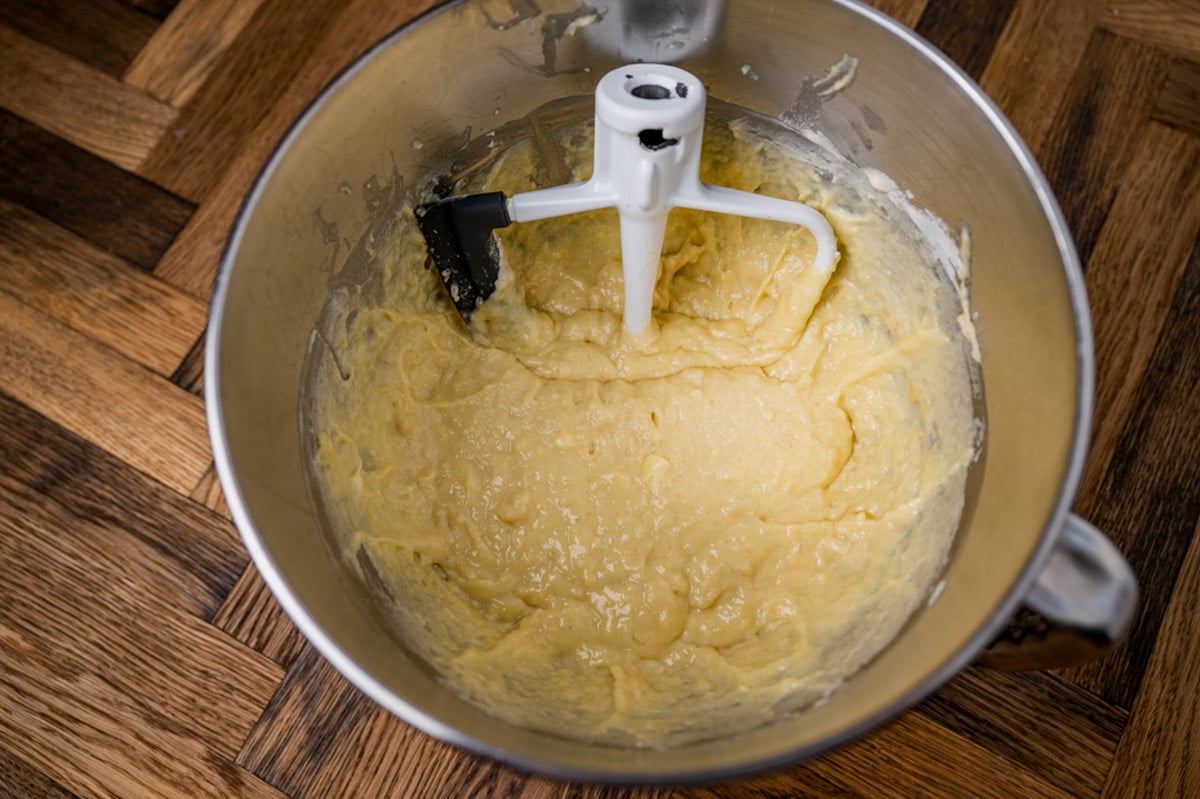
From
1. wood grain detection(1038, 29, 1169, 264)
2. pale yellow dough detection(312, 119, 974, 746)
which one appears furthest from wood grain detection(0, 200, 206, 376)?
wood grain detection(1038, 29, 1169, 264)

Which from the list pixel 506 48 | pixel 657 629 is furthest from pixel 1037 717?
pixel 506 48

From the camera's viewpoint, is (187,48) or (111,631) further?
(187,48)

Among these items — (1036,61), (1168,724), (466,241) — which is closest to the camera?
(466,241)

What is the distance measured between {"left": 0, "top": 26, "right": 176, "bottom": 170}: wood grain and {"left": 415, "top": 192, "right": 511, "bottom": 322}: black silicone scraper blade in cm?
52

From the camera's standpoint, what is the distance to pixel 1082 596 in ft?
1.91

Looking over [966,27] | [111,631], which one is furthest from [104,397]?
[966,27]

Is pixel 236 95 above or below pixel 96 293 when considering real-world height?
above

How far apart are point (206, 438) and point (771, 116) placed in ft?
2.22

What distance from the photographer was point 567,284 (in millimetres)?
900

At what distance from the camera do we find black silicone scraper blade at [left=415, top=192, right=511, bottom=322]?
765 millimetres

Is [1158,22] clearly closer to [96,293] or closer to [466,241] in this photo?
[466,241]

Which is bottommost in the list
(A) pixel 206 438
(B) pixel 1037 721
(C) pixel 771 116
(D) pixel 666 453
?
(B) pixel 1037 721

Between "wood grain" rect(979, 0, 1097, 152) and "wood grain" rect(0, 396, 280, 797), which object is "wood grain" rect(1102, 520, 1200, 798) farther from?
"wood grain" rect(0, 396, 280, 797)

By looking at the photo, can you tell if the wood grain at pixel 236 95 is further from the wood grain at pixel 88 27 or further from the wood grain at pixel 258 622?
the wood grain at pixel 258 622
